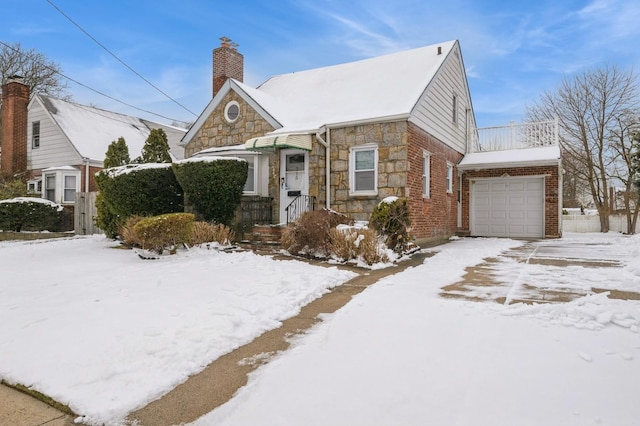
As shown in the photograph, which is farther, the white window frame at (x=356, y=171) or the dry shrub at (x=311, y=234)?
the white window frame at (x=356, y=171)

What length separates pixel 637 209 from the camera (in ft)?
58.5

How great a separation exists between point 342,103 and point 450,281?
26.5 feet

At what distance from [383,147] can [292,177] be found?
288cm

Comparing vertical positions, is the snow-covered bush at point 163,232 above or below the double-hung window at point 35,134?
below

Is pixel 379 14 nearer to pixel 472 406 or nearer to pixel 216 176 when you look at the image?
pixel 216 176

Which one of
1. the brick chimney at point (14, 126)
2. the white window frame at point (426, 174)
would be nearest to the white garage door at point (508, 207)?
the white window frame at point (426, 174)

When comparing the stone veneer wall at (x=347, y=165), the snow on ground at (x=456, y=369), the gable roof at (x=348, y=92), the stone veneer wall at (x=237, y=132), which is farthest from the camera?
the stone veneer wall at (x=237, y=132)

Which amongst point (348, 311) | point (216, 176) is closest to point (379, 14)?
point (216, 176)

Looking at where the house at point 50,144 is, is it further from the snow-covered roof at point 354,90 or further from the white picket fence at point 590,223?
the white picket fence at point 590,223

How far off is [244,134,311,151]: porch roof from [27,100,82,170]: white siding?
1202 centimetres

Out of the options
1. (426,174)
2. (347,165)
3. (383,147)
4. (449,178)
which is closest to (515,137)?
(449,178)

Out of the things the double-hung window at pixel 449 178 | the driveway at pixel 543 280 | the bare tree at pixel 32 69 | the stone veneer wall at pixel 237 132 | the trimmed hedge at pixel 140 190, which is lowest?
the driveway at pixel 543 280

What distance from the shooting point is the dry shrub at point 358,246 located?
739 centimetres

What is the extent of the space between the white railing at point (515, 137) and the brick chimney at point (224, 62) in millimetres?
10169
